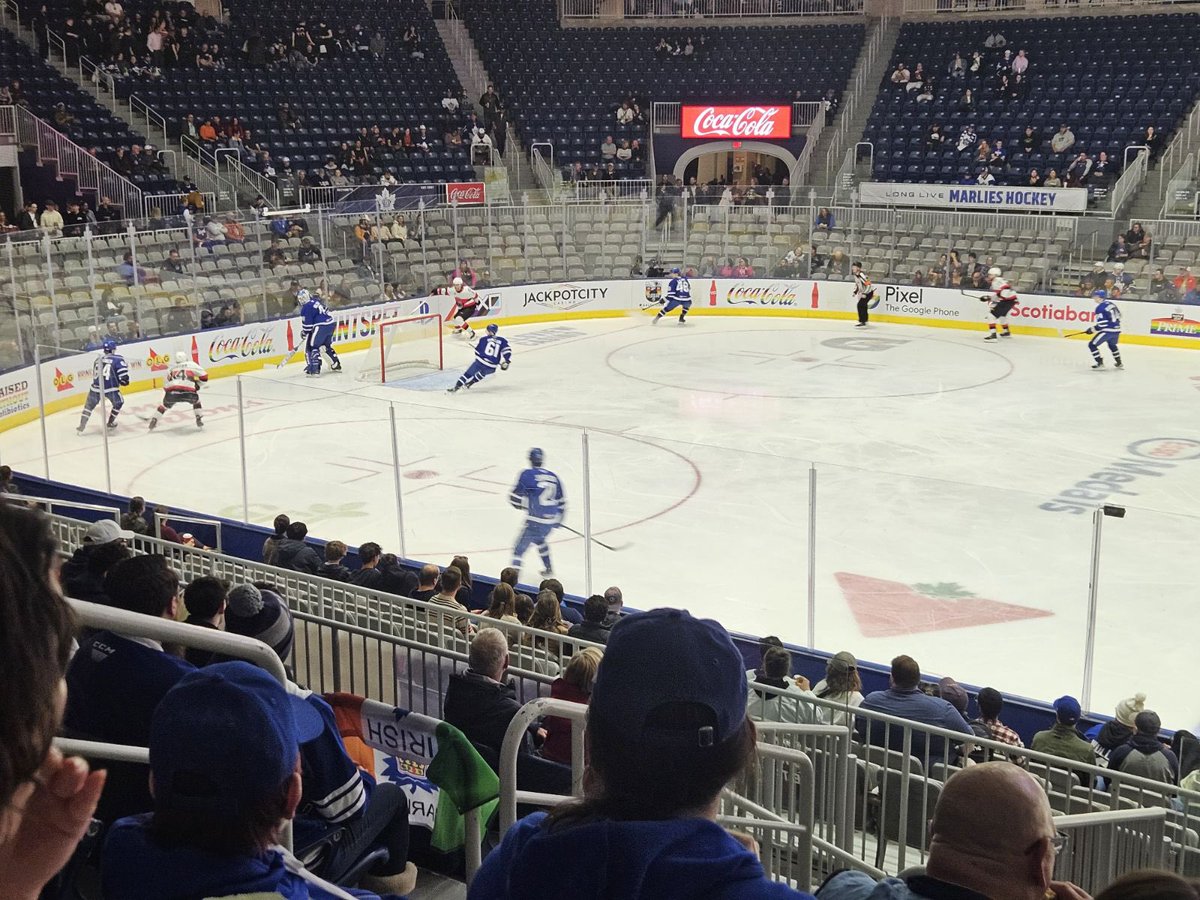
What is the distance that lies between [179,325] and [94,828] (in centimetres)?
1897

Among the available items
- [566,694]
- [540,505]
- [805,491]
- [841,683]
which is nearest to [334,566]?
[540,505]

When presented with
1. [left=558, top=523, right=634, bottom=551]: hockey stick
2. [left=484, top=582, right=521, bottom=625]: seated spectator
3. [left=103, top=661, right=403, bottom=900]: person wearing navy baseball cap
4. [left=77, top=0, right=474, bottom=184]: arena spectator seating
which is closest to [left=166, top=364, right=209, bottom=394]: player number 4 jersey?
[left=558, top=523, right=634, bottom=551]: hockey stick

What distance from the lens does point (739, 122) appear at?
34.7 meters

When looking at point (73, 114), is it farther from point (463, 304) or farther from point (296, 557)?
point (296, 557)

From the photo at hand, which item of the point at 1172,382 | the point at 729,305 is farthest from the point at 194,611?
the point at 729,305

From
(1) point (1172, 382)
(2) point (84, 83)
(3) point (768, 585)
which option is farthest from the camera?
(2) point (84, 83)

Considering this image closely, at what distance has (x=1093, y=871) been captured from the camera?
4379 mm

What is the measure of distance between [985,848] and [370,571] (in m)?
7.70

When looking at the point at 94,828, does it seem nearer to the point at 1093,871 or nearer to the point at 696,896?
the point at 696,896

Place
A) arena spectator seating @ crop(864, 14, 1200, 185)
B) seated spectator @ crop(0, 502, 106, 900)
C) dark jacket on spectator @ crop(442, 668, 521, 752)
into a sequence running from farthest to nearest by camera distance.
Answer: arena spectator seating @ crop(864, 14, 1200, 185) < dark jacket on spectator @ crop(442, 668, 521, 752) < seated spectator @ crop(0, 502, 106, 900)

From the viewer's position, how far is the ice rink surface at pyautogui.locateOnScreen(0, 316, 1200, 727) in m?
8.66

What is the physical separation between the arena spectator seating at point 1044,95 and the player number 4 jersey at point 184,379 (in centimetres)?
2035

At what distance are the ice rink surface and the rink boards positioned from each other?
289 centimetres

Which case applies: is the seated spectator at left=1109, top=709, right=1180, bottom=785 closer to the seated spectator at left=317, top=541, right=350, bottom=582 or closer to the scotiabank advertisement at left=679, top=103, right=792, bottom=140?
the seated spectator at left=317, top=541, right=350, bottom=582
